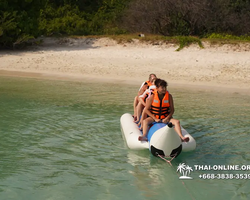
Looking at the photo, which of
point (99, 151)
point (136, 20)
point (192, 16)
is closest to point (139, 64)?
point (192, 16)

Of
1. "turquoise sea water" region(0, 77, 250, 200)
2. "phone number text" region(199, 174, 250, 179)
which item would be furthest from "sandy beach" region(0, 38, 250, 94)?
"phone number text" region(199, 174, 250, 179)

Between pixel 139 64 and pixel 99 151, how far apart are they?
8.47 m

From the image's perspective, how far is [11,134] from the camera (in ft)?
22.4

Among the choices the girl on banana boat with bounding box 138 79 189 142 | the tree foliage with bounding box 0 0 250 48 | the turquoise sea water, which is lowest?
the turquoise sea water

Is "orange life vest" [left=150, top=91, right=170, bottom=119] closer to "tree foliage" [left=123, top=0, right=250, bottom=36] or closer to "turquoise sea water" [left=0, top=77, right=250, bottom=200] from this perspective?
"turquoise sea water" [left=0, top=77, right=250, bottom=200]

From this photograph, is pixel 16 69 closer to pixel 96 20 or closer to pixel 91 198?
pixel 96 20

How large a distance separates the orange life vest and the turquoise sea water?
0.60 meters

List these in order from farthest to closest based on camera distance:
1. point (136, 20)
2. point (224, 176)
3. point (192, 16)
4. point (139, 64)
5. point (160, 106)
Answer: point (136, 20)
point (192, 16)
point (139, 64)
point (160, 106)
point (224, 176)

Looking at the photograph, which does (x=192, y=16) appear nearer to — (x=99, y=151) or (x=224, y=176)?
(x=99, y=151)

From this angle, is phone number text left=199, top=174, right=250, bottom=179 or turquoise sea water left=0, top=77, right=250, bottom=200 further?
phone number text left=199, top=174, right=250, bottom=179

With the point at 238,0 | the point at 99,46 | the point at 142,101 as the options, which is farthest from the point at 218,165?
the point at 238,0

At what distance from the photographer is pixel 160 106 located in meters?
5.99

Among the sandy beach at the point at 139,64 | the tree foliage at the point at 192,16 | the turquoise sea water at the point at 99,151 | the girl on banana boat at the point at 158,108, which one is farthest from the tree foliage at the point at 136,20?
the girl on banana boat at the point at 158,108

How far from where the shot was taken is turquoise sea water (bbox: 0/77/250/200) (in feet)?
15.5
